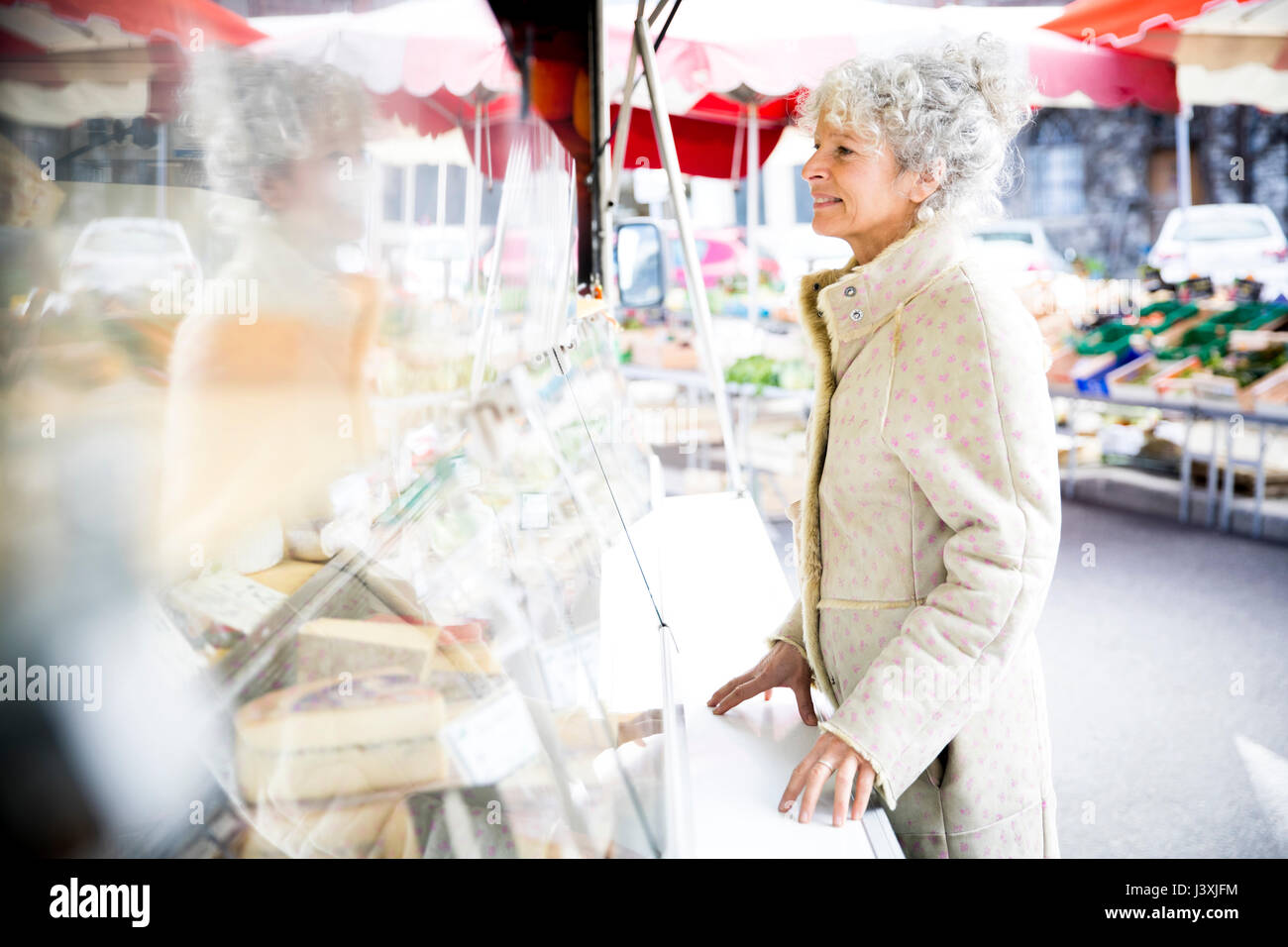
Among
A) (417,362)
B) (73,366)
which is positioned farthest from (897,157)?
(73,366)

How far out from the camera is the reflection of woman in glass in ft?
1.99

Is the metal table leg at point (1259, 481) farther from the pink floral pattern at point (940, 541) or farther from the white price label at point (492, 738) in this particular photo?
the white price label at point (492, 738)

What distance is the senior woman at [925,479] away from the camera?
969 mm

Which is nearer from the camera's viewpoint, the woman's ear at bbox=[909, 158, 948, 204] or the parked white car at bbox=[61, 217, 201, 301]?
the parked white car at bbox=[61, 217, 201, 301]

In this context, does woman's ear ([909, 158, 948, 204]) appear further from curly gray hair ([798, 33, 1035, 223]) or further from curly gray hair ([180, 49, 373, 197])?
curly gray hair ([180, 49, 373, 197])

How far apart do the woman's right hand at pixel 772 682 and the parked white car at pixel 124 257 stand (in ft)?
3.06

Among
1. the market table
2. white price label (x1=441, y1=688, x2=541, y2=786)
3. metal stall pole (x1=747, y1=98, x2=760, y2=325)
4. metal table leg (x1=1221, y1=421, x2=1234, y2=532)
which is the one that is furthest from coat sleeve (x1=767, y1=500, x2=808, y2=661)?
metal stall pole (x1=747, y1=98, x2=760, y2=325)

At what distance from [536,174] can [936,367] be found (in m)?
1.72

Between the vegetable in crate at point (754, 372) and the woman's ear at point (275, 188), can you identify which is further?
the vegetable in crate at point (754, 372)

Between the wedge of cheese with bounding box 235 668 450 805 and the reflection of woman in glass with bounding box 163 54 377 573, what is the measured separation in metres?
0.11

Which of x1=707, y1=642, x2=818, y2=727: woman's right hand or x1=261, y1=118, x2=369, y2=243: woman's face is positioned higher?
x1=261, y1=118, x2=369, y2=243: woman's face

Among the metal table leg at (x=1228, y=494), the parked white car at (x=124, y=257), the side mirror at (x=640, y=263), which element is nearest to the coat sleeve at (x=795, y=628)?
the parked white car at (x=124, y=257)

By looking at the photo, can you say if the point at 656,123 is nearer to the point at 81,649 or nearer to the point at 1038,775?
the point at 1038,775

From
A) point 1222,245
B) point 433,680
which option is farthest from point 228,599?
point 1222,245
